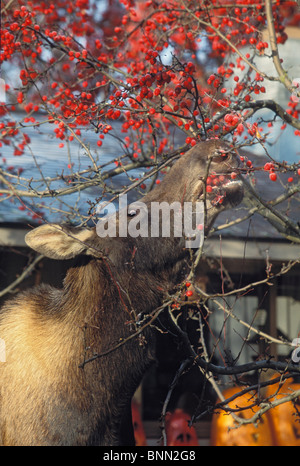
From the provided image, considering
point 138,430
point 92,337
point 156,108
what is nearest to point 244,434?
point 138,430

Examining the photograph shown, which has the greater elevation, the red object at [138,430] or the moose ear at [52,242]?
the moose ear at [52,242]

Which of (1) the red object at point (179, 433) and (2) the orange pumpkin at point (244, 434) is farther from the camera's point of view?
(1) the red object at point (179, 433)

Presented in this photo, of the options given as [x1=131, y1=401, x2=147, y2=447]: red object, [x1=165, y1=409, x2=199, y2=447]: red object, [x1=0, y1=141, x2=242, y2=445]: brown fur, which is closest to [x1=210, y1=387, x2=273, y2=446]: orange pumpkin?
[x1=165, y1=409, x2=199, y2=447]: red object

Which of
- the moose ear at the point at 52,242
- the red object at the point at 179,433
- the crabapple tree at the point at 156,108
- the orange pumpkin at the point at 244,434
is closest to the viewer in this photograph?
the moose ear at the point at 52,242

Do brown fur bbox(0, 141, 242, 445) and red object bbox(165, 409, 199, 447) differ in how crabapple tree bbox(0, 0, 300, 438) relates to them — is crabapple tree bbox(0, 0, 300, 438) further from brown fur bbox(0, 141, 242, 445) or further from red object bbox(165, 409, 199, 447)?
red object bbox(165, 409, 199, 447)

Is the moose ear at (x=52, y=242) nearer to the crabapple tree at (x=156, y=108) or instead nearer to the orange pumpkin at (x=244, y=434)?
the crabapple tree at (x=156, y=108)

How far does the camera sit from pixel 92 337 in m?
2.63

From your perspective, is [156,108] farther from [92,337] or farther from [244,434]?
[244,434]

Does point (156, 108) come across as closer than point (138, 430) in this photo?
Yes

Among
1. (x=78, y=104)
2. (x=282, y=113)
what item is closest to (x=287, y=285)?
(x=282, y=113)

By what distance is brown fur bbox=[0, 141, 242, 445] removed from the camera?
100 inches

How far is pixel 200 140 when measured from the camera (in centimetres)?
283

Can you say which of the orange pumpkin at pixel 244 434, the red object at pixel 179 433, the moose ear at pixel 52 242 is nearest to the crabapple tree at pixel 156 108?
the moose ear at pixel 52 242

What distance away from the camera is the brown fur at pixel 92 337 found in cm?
255
